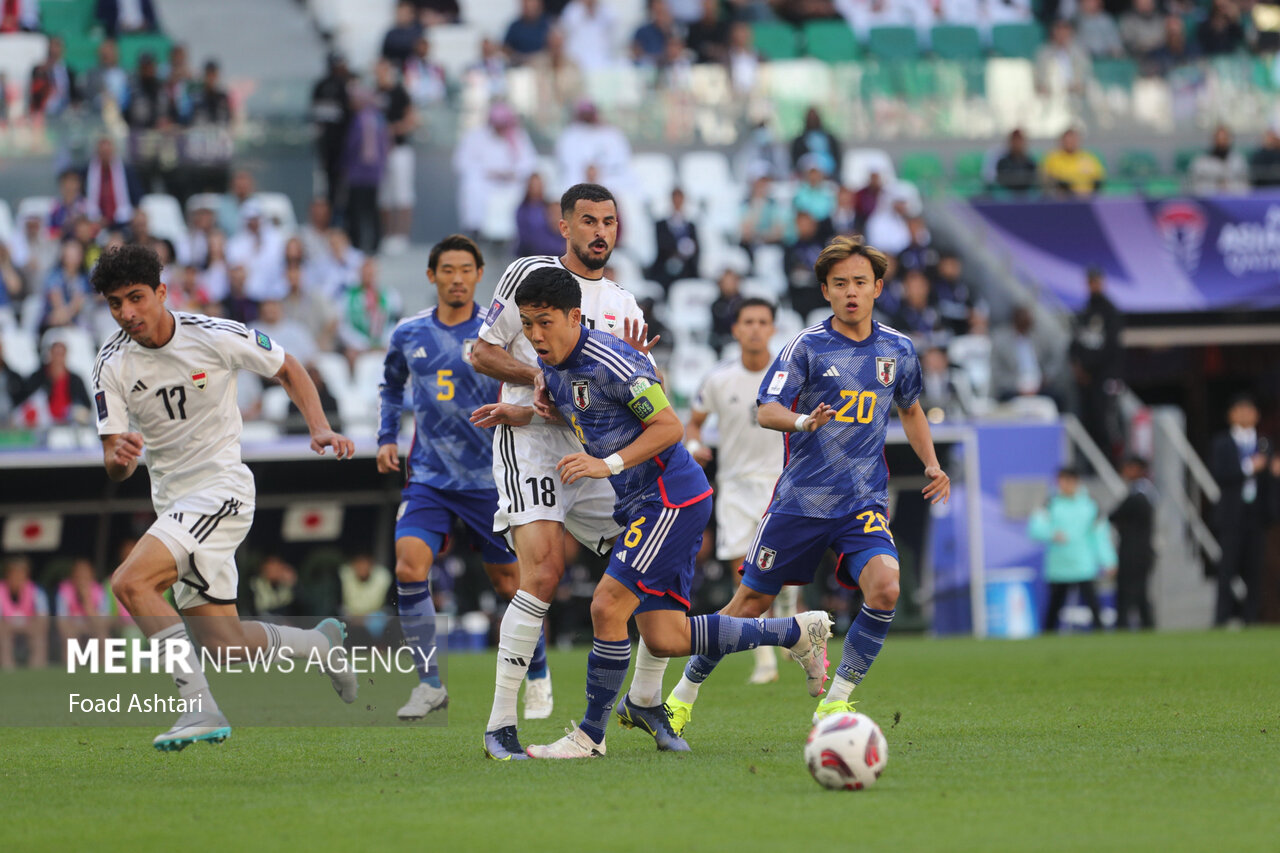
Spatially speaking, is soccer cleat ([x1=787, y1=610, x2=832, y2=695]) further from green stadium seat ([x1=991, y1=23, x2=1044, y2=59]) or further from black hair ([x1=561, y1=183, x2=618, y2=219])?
green stadium seat ([x1=991, y1=23, x2=1044, y2=59])

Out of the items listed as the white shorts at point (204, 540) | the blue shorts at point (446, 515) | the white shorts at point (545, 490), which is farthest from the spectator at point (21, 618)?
the white shorts at point (545, 490)

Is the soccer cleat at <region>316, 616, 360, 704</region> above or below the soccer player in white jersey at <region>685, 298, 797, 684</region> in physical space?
below

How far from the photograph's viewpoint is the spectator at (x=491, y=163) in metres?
21.8

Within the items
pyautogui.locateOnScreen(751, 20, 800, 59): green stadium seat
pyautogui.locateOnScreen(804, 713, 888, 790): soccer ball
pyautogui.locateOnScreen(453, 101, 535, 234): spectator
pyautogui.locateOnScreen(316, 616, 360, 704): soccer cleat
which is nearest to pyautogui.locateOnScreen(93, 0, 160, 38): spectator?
pyautogui.locateOnScreen(453, 101, 535, 234): spectator

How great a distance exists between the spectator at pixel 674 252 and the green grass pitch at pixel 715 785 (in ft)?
34.9

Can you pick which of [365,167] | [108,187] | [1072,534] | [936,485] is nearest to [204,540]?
[936,485]

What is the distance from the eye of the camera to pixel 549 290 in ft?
23.5

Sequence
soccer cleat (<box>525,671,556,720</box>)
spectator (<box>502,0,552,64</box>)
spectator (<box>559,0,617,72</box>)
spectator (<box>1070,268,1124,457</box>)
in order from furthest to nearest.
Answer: spectator (<box>559,0,617,72</box>) → spectator (<box>502,0,552,64</box>) → spectator (<box>1070,268,1124,457</box>) → soccer cleat (<box>525,671,556,720</box>)

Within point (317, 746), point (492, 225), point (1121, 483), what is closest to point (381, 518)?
point (492, 225)

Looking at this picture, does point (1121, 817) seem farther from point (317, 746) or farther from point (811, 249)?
point (811, 249)

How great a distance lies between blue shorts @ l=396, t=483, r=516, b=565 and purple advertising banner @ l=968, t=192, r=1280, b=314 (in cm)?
1328

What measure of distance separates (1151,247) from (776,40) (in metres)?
6.60

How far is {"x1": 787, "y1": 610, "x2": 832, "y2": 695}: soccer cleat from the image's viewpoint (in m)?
7.77

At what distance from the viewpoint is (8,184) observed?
21.1 m
